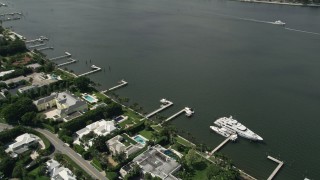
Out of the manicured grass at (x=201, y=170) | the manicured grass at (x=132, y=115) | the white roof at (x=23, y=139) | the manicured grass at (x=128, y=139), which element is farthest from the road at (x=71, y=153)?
the manicured grass at (x=132, y=115)

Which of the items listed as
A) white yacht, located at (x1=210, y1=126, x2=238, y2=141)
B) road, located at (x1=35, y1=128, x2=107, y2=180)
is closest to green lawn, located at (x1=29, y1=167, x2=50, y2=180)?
road, located at (x1=35, y1=128, x2=107, y2=180)

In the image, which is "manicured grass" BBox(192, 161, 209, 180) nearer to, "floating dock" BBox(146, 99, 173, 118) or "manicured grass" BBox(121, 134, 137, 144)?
"manicured grass" BBox(121, 134, 137, 144)

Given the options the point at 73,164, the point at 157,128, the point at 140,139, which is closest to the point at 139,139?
the point at 140,139

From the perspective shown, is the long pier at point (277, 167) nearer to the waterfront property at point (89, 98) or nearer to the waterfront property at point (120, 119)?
the waterfront property at point (120, 119)

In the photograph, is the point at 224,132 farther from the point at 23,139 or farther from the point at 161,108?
the point at 23,139

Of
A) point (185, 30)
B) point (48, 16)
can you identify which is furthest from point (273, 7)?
point (48, 16)

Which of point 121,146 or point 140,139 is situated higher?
point 121,146
